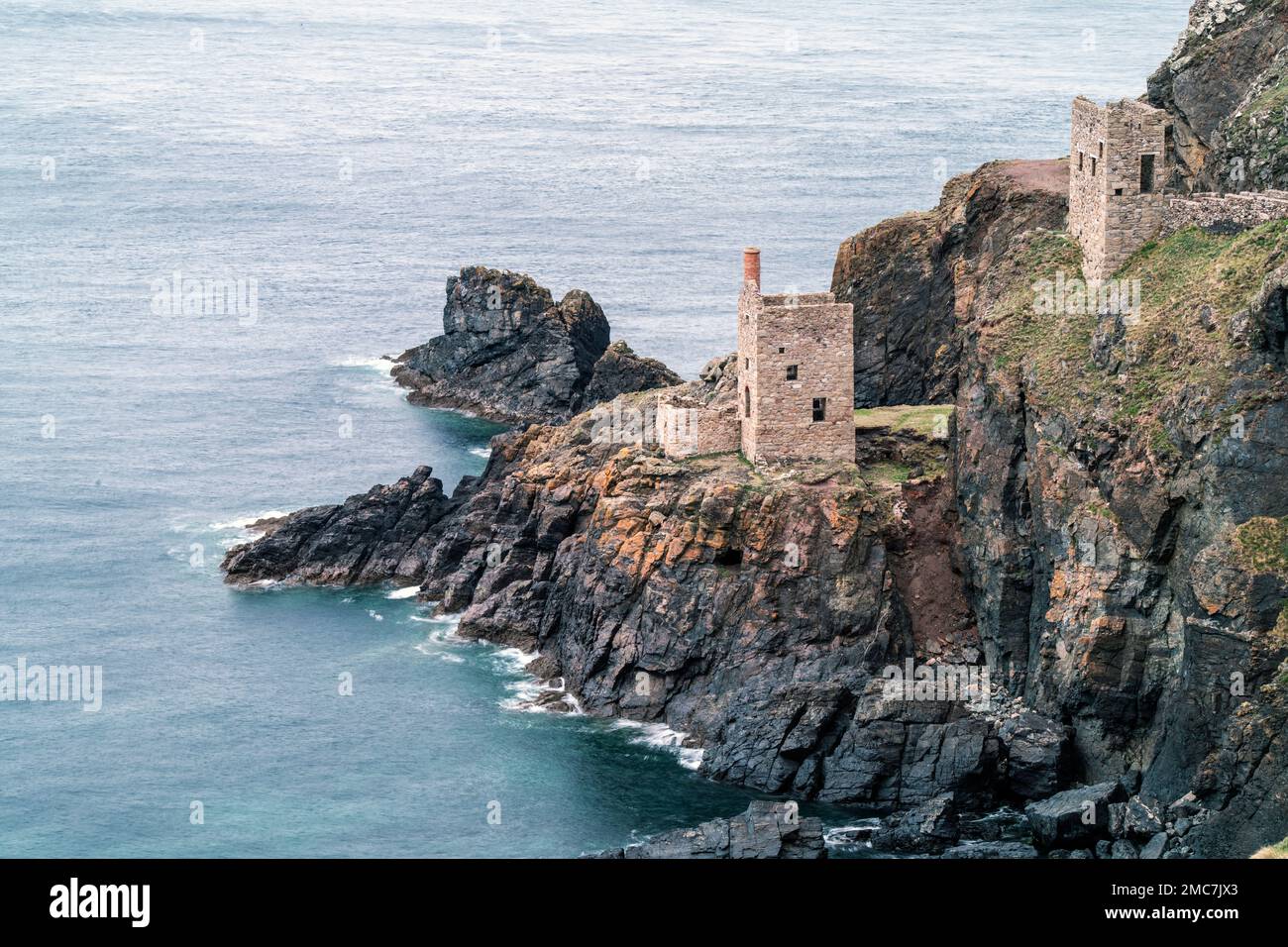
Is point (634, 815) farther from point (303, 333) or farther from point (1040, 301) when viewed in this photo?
point (303, 333)

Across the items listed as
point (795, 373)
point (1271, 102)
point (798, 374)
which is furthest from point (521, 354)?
point (1271, 102)

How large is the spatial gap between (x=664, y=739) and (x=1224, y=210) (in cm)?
3556

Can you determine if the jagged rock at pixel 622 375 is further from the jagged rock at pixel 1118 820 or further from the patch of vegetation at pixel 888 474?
the jagged rock at pixel 1118 820

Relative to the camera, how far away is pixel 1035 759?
97875 millimetres

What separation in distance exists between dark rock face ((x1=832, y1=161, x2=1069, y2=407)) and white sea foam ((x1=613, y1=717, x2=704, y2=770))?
1057 inches

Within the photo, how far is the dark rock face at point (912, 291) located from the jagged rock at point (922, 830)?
33.8 m

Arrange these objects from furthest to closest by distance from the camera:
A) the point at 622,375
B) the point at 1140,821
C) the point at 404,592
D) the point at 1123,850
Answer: the point at 622,375 < the point at 404,592 < the point at 1140,821 < the point at 1123,850

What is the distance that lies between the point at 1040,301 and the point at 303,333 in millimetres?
101689

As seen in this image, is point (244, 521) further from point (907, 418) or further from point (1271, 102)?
point (1271, 102)

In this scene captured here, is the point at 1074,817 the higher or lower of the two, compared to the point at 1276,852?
lower

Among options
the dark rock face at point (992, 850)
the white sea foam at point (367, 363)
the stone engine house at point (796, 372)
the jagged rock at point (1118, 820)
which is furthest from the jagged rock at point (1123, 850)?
the white sea foam at point (367, 363)

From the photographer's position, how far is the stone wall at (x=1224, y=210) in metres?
101

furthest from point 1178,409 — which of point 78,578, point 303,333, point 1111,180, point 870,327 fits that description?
point 303,333

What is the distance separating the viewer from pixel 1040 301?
108 metres
